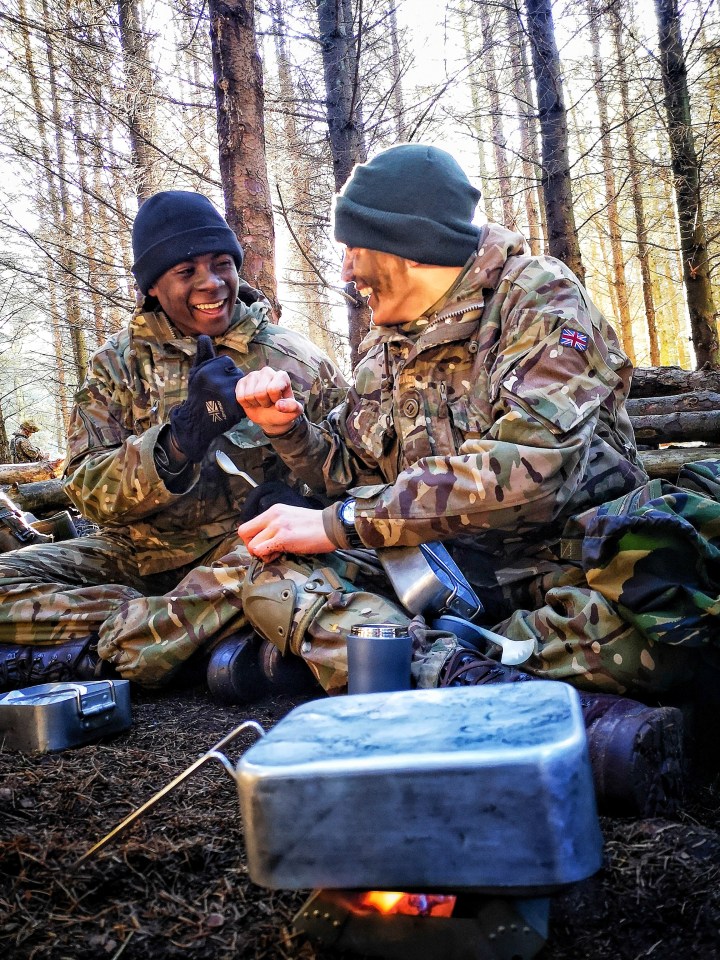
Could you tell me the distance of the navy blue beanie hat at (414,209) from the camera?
Answer: 2869 millimetres

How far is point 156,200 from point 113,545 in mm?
1703

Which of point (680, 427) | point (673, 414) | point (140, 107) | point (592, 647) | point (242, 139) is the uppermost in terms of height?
point (140, 107)

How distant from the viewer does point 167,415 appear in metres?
3.93

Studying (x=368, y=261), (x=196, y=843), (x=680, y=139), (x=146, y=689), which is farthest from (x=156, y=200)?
(x=680, y=139)

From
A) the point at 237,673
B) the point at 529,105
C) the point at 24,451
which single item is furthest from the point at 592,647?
the point at 24,451

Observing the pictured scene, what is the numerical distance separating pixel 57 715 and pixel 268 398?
4.22ft

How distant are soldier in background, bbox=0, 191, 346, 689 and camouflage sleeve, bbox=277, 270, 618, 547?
983 millimetres

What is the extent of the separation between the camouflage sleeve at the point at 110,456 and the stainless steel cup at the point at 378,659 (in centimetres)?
165

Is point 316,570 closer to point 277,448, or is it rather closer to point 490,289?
point 277,448

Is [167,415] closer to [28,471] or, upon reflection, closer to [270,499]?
[270,499]

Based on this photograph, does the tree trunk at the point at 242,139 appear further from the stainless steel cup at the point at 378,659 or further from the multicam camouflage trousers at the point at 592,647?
the stainless steel cup at the point at 378,659

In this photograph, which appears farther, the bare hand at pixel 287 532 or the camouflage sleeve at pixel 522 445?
the bare hand at pixel 287 532

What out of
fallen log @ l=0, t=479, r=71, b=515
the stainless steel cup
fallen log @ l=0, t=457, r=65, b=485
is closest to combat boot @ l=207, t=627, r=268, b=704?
the stainless steel cup

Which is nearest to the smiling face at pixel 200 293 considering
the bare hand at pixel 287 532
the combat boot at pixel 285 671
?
the bare hand at pixel 287 532
